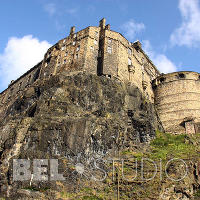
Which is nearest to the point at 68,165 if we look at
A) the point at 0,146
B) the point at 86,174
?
the point at 86,174

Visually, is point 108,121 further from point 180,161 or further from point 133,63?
point 133,63

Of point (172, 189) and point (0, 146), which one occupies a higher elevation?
point (0, 146)

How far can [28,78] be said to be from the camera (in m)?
44.2

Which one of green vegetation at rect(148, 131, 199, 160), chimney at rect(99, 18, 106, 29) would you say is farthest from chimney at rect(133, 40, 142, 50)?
green vegetation at rect(148, 131, 199, 160)

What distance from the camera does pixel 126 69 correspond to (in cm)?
3488

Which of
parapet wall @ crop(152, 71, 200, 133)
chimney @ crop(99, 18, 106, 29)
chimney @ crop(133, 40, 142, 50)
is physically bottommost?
parapet wall @ crop(152, 71, 200, 133)

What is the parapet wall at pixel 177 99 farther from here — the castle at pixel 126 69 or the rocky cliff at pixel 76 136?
the rocky cliff at pixel 76 136

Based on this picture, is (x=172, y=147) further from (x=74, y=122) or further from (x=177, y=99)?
(x=177, y=99)

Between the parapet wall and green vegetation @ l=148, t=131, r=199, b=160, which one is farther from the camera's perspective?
the parapet wall

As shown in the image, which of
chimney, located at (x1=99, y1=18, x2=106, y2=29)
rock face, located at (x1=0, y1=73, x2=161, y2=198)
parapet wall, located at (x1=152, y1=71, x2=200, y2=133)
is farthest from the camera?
chimney, located at (x1=99, y1=18, x2=106, y2=29)

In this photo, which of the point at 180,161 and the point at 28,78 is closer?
the point at 180,161

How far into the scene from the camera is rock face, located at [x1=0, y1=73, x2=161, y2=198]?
71.3 ft

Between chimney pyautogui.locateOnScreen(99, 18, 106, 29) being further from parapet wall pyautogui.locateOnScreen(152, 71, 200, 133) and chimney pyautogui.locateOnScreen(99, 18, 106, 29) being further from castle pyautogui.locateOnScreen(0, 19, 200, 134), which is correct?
parapet wall pyautogui.locateOnScreen(152, 71, 200, 133)

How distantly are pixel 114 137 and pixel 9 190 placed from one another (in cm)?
975
